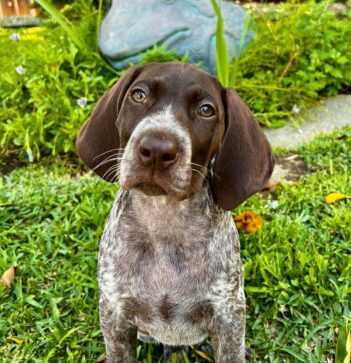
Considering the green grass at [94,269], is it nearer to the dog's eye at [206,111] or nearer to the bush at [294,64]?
the bush at [294,64]

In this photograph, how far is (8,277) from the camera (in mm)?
3658

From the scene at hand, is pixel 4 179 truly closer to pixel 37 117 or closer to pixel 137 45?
pixel 37 117

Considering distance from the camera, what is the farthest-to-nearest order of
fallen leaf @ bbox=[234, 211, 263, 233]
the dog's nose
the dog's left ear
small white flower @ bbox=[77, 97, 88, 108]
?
small white flower @ bbox=[77, 97, 88, 108]
fallen leaf @ bbox=[234, 211, 263, 233]
the dog's left ear
the dog's nose

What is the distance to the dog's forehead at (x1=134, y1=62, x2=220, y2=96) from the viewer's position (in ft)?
7.81

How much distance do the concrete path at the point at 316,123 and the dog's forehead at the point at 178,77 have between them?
2.99 meters

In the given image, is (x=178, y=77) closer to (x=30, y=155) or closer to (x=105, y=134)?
(x=105, y=134)

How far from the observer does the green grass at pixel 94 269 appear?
10.8ft

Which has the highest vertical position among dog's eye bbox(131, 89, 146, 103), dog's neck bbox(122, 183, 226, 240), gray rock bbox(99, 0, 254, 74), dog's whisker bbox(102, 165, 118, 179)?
dog's eye bbox(131, 89, 146, 103)

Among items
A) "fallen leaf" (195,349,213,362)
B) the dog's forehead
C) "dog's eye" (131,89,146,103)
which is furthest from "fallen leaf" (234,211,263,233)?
"dog's eye" (131,89,146,103)

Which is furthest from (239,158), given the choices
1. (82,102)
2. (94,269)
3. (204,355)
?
(82,102)

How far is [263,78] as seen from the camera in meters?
5.80

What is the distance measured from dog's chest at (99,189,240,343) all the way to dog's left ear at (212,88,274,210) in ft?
0.53

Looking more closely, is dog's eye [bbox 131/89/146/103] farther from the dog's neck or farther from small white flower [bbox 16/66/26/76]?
small white flower [bbox 16/66/26/76]

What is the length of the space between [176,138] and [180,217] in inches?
22.9
